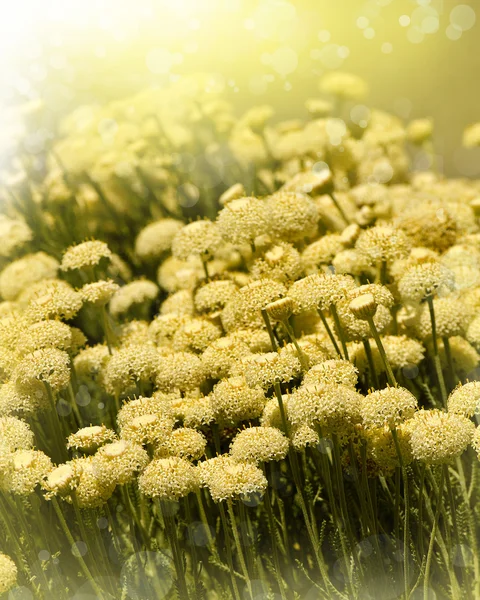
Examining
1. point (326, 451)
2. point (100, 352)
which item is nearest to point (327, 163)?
point (100, 352)

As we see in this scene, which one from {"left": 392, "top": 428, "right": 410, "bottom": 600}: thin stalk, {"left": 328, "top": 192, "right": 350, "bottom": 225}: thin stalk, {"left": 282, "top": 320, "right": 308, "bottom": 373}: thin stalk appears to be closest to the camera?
{"left": 392, "top": 428, "right": 410, "bottom": 600}: thin stalk

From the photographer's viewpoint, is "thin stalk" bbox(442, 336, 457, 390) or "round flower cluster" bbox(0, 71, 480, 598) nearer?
"round flower cluster" bbox(0, 71, 480, 598)

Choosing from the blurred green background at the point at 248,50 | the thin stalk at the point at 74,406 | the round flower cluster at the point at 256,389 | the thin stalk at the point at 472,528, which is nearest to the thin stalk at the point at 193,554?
the round flower cluster at the point at 256,389

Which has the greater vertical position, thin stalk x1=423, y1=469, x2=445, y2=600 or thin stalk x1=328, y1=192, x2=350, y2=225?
thin stalk x1=328, y1=192, x2=350, y2=225

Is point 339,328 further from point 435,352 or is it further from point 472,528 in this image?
point 472,528

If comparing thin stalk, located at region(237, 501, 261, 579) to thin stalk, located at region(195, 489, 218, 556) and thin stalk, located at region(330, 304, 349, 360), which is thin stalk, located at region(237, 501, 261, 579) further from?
thin stalk, located at region(330, 304, 349, 360)

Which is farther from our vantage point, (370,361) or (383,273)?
(383,273)

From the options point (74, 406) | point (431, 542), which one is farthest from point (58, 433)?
point (431, 542)

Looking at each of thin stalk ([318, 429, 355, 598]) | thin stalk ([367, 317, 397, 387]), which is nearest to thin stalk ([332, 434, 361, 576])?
thin stalk ([318, 429, 355, 598])

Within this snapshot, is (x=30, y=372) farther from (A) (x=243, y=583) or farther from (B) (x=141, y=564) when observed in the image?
(A) (x=243, y=583)
